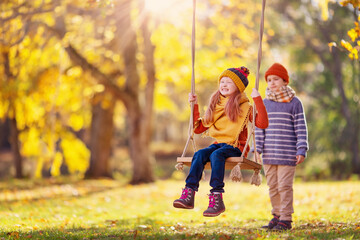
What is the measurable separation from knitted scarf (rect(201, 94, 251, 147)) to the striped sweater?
478mm

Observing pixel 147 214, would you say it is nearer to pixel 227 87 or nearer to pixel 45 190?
pixel 227 87

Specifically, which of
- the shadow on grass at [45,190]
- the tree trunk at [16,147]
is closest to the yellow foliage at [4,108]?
the tree trunk at [16,147]

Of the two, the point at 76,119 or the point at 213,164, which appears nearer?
the point at 213,164

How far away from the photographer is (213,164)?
4.72 metres

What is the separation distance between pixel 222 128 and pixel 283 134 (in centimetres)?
77

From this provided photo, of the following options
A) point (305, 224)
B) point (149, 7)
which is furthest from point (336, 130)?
point (305, 224)

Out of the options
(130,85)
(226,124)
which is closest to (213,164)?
(226,124)

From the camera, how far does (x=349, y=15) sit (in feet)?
56.6

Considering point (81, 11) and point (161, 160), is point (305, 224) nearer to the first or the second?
point (81, 11)

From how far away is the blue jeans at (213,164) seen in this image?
4700mm

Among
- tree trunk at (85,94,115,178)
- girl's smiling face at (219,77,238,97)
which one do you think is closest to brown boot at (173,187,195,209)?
girl's smiling face at (219,77,238,97)

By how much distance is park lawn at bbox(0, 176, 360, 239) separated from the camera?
16.3 feet

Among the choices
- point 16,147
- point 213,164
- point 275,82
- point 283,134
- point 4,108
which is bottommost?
point 16,147

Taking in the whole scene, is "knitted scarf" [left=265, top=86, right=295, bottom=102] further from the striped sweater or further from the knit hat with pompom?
the knit hat with pompom
